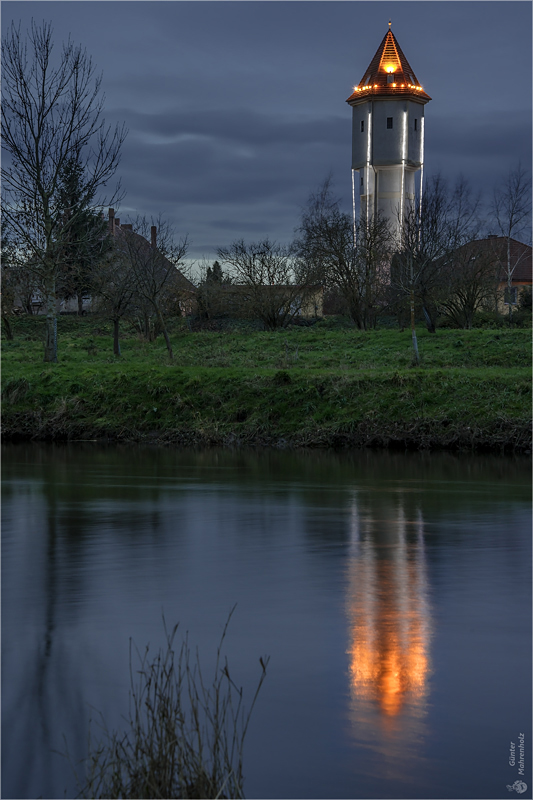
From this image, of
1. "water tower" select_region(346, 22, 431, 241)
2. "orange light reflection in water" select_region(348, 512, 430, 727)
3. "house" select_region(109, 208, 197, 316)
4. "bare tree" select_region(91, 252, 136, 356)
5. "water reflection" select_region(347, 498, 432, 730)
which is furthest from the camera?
→ "water tower" select_region(346, 22, 431, 241)

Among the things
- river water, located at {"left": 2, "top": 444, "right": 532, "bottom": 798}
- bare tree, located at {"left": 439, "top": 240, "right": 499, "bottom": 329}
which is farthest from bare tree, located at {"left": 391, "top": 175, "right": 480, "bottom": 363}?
river water, located at {"left": 2, "top": 444, "right": 532, "bottom": 798}

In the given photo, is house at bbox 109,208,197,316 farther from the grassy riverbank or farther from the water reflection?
the water reflection

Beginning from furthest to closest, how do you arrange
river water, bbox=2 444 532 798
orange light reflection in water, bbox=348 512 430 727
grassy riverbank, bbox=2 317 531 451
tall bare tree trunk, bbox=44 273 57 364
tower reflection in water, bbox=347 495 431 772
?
tall bare tree trunk, bbox=44 273 57 364, grassy riverbank, bbox=2 317 531 451, orange light reflection in water, bbox=348 512 430 727, tower reflection in water, bbox=347 495 431 772, river water, bbox=2 444 532 798

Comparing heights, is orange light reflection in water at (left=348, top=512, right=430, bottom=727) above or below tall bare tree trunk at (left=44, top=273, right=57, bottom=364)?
below

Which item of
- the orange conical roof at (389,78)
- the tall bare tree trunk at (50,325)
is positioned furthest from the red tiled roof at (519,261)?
the tall bare tree trunk at (50,325)

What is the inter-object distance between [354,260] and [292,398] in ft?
77.1

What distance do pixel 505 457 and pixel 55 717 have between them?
20.8 metres

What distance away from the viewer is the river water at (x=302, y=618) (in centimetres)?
704

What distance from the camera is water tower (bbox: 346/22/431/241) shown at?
73.8 m

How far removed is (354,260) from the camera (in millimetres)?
52938

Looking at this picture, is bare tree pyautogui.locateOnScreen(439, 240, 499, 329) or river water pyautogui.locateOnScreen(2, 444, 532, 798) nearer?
river water pyautogui.locateOnScreen(2, 444, 532, 798)

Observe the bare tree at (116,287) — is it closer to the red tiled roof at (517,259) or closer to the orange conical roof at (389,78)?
the orange conical roof at (389,78)

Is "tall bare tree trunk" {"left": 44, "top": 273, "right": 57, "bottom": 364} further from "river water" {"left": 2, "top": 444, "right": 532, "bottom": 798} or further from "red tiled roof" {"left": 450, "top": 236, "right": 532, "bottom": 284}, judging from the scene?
"red tiled roof" {"left": 450, "top": 236, "right": 532, "bottom": 284}

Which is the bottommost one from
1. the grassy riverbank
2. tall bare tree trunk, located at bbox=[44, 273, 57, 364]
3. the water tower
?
the grassy riverbank
